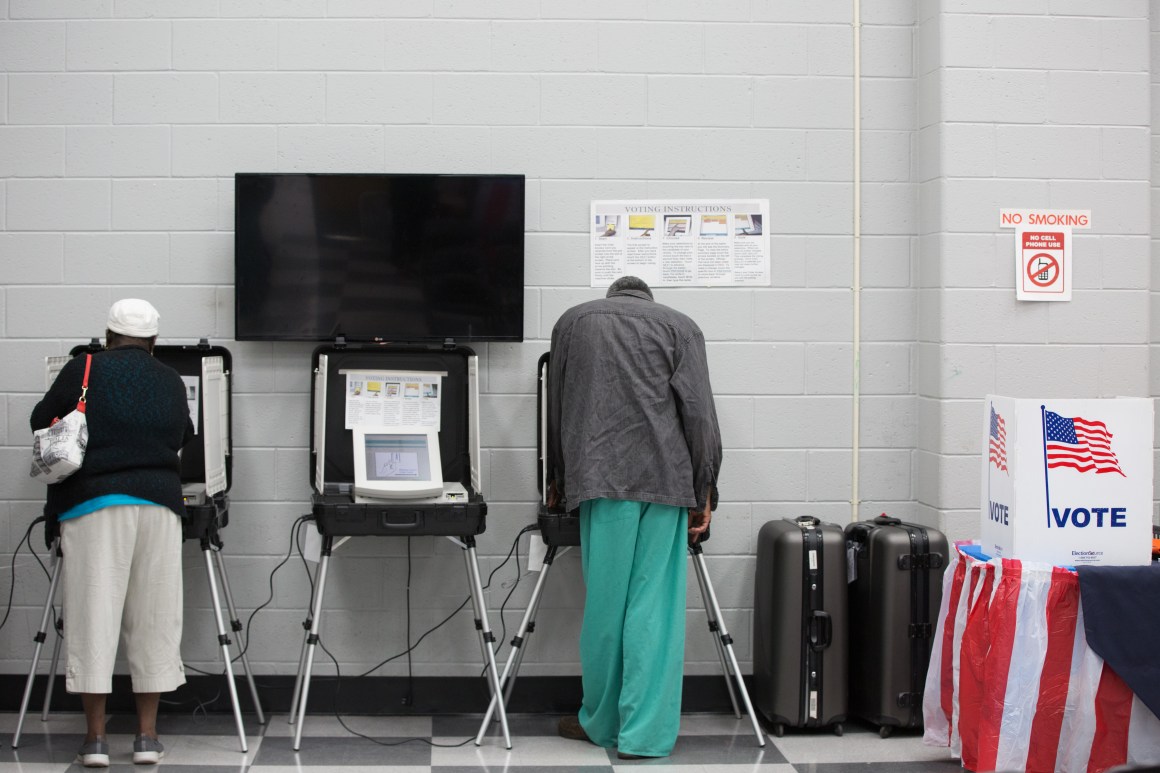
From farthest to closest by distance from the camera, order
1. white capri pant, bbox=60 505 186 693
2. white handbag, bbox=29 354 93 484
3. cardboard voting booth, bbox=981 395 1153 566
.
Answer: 1. white capri pant, bbox=60 505 186 693
2. white handbag, bbox=29 354 93 484
3. cardboard voting booth, bbox=981 395 1153 566

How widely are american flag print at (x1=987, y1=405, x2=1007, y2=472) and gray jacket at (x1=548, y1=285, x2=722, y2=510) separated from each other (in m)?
0.79

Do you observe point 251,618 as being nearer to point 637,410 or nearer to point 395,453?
point 395,453

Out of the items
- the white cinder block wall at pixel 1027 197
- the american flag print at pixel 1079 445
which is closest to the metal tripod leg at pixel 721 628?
the white cinder block wall at pixel 1027 197

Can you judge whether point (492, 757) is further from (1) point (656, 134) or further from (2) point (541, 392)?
(1) point (656, 134)

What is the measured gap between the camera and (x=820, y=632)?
11.5 feet

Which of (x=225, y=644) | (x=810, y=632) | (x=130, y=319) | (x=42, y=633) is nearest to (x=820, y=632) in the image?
(x=810, y=632)

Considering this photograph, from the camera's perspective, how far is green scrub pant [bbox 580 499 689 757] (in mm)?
3307

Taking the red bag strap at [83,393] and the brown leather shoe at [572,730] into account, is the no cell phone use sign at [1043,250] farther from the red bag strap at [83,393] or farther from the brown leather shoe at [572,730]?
the red bag strap at [83,393]

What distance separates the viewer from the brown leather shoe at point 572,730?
3535mm

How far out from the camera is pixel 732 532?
388cm

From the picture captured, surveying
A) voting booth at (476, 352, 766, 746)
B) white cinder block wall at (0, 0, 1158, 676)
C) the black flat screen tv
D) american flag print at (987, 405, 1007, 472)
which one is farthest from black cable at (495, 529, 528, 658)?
american flag print at (987, 405, 1007, 472)

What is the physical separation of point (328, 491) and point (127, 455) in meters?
0.66

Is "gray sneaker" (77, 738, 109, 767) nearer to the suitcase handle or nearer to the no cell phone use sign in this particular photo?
the suitcase handle

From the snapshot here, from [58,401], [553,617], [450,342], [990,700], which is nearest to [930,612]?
[990,700]
